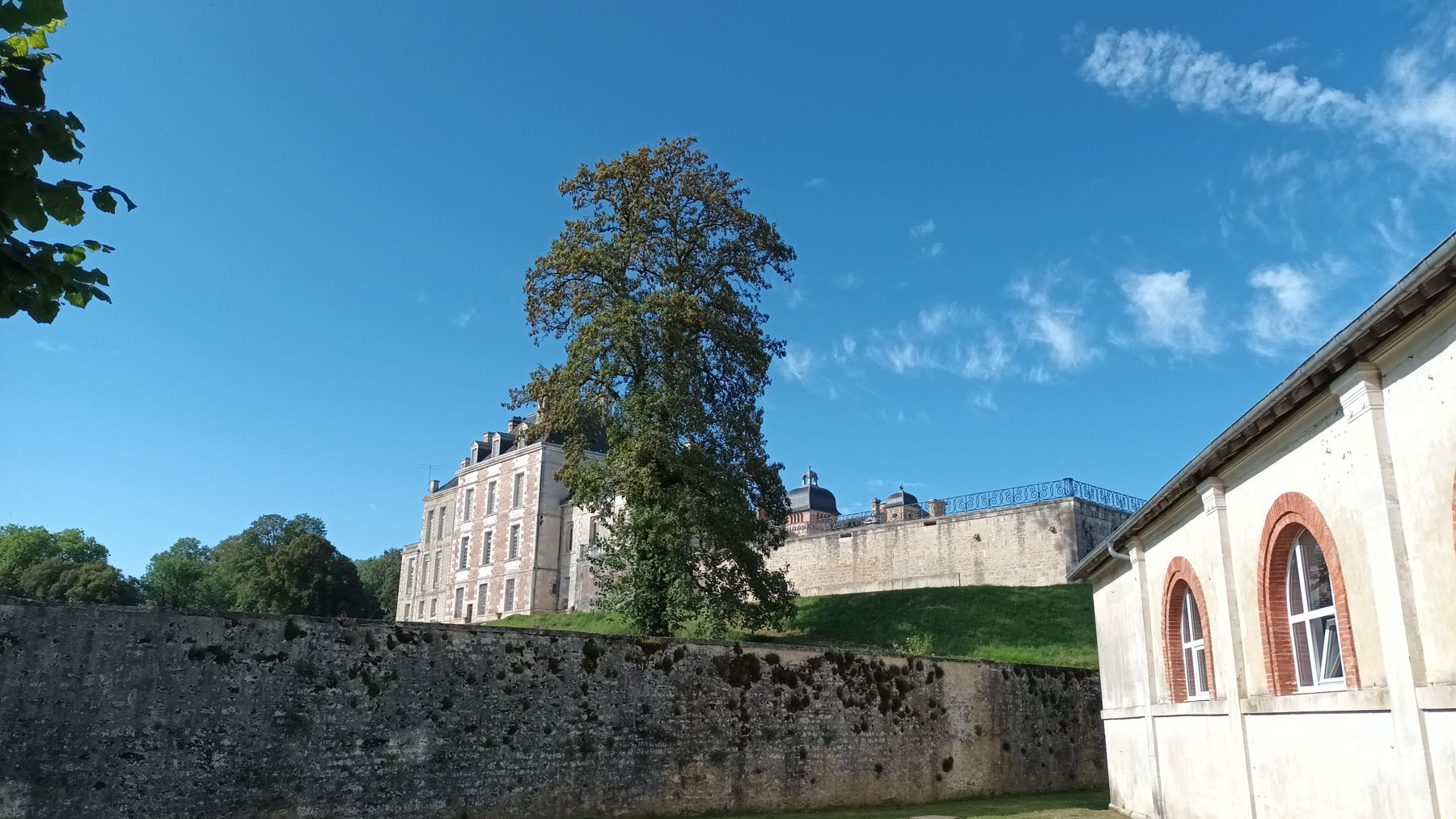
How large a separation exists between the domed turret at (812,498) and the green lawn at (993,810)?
109 feet

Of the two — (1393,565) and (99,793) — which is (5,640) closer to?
(99,793)

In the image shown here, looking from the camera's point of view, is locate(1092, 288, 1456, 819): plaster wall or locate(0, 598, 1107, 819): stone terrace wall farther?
locate(0, 598, 1107, 819): stone terrace wall

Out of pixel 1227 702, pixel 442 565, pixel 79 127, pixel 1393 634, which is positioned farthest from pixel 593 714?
pixel 442 565

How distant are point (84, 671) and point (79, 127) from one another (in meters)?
8.76

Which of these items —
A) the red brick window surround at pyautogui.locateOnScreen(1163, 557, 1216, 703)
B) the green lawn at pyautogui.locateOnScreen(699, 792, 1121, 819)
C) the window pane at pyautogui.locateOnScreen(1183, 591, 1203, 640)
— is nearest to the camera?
the window pane at pyautogui.locateOnScreen(1183, 591, 1203, 640)

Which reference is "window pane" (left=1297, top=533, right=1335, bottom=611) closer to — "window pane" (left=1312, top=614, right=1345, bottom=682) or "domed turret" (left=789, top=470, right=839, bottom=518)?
"window pane" (left=1312, top=614, right=1345, bottom=682)

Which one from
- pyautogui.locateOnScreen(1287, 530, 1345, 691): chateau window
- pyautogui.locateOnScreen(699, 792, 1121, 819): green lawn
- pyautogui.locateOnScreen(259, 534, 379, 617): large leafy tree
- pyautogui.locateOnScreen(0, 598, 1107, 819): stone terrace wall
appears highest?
pyautogui.locateOnScreen(259, 534, 379, 617): large leafy tree

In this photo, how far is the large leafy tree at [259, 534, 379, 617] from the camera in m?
48.3

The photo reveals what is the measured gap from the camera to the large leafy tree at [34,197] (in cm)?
445

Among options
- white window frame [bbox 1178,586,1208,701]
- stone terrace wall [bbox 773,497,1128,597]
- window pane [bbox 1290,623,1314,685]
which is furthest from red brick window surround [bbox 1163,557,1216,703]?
stone terrace wall [bbox 773,497,1128,597]

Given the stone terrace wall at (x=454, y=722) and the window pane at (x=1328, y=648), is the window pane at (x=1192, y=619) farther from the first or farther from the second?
the stone terrace wall at (x=454, y=722)

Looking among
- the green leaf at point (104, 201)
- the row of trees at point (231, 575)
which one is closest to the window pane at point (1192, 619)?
the green leaf at point (104, 201)

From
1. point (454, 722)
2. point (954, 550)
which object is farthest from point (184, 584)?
point (454, 722)

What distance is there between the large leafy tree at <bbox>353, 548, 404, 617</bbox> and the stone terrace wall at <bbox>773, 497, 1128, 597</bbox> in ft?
130
